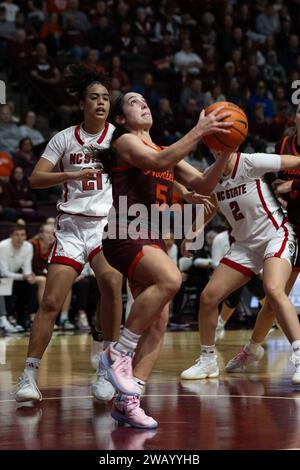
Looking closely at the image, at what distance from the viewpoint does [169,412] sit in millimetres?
5562

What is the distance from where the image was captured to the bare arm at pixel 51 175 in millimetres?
6158

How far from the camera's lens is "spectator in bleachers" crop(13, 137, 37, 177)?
551 inches

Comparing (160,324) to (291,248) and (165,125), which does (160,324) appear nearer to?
(291,248)

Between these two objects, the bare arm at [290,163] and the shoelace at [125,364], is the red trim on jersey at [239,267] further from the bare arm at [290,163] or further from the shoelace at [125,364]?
the shoelace at [125,364]

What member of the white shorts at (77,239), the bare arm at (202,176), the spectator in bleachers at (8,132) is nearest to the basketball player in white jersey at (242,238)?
the white shorts at (77,239)

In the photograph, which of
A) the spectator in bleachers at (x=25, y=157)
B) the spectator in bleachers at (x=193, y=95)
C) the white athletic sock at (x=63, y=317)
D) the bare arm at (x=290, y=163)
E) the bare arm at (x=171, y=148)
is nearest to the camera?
the bare arm at (x=171, y=148)

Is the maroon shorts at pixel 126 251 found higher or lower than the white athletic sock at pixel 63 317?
higher

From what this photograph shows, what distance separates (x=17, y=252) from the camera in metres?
12.2

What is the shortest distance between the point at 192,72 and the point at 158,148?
1255cm

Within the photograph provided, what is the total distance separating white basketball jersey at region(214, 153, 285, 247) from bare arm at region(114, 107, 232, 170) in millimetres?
1887

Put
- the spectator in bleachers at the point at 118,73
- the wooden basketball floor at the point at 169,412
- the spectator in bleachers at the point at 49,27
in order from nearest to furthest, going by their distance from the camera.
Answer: the wooden basketball floor at the point at 169,412, the spectator in bleachers at the point at 118,73, the spectator in bleachers at the point at 49,27

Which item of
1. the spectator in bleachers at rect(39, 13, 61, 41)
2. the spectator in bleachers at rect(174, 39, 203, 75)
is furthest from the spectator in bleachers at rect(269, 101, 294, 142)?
the spectator in bleachers at rect(39, 13, 61, 41)

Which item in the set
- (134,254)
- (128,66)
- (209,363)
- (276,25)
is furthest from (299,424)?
(276,25)

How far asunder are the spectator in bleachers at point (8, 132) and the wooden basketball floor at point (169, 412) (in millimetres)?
6323
